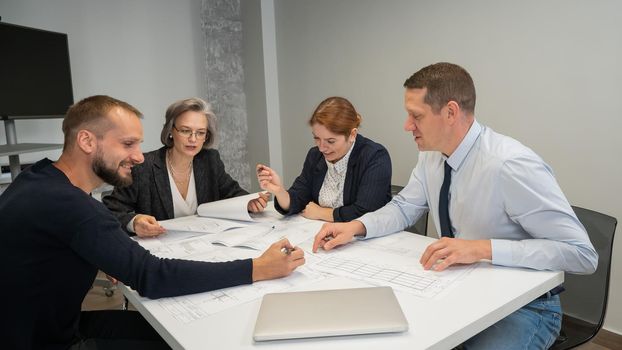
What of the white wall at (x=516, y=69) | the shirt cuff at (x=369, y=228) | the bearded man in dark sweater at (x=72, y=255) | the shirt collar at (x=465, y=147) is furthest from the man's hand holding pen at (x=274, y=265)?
the white wall at (x=516, y=69)

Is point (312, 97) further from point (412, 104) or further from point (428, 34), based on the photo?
point (412, 104)

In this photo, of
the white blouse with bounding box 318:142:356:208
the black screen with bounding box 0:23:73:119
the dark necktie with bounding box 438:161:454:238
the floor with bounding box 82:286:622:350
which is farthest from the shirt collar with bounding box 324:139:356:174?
the black screen with bounding box 0:23:73:119

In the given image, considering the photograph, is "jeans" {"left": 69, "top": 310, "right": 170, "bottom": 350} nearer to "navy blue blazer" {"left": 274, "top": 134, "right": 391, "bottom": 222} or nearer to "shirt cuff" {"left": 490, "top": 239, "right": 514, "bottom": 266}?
"navy blue blazer" {"left": 274, "top": 134, "right": 391, "bottom": 222}

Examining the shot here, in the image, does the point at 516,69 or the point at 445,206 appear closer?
the point at 445,206

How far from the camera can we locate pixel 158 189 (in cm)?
209

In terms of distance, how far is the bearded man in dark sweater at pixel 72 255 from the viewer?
3.62 feet

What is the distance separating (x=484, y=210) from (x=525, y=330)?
36 cm

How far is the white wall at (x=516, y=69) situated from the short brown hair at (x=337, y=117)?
0.90 m

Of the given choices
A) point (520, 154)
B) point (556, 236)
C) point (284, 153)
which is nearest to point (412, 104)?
point (520, 154)

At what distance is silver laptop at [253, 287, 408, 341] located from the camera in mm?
878

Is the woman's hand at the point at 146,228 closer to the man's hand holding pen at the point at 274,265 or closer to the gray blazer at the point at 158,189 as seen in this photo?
the gray blazer at the point at 158,189

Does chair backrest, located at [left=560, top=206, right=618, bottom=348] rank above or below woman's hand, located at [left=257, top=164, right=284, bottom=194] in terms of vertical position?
below

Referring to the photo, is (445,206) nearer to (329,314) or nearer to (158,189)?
(329,314)

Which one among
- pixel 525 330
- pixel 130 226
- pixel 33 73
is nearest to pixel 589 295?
pixel 525 330
